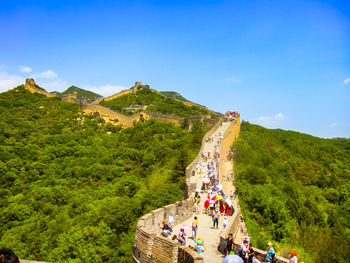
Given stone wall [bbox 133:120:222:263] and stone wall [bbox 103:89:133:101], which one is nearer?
stone wall [bbox 133:120:222:263]

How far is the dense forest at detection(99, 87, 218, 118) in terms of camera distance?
200ft

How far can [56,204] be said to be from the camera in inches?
1021

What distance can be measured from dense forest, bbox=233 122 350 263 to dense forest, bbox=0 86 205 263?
5.11 metres

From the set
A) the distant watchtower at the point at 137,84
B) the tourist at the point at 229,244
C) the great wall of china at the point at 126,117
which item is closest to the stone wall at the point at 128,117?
the great wall of china at the point at 126,117

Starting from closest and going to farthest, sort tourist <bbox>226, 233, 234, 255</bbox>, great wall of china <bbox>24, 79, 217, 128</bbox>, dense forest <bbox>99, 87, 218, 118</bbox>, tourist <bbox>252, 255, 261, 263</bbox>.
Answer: tourist <bbox>252, 255, 261, 263</bbox>
tourist <bbox>226, 233, 234, 255</bbox>
great wall of china <bbox>24, 79, 217, 128</bbox>
dense forest <bbox>99, 87, 218, 118</bbox>

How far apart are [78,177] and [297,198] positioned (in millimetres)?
23462

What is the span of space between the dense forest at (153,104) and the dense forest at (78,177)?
13.0m

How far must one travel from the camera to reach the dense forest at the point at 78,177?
16250 mm

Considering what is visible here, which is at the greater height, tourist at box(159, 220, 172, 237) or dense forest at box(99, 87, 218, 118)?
dense forest at box(99, 87, 218, 118)

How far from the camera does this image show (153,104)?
65.6 m

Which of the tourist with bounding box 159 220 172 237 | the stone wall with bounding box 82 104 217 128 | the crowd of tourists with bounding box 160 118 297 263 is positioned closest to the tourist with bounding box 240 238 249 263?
the crowd of tourists with bounding box 160 118 297 263

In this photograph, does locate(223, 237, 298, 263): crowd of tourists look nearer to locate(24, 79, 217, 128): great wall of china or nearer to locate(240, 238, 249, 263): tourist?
locate(240, 238, 249, 263): tourist

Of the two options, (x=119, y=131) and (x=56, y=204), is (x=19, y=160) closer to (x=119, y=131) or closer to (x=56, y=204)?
(x=56, y=204)

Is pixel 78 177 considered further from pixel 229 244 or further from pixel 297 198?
pixel 229 244
